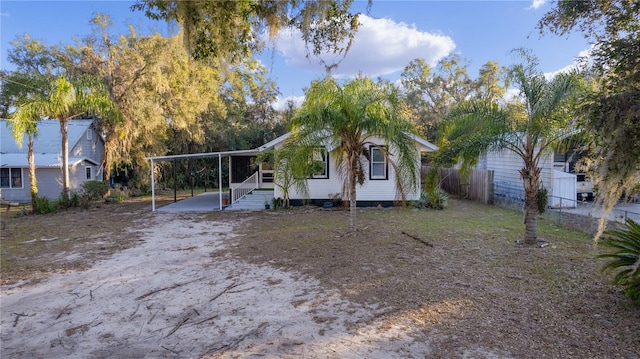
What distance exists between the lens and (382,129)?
26.2 ft

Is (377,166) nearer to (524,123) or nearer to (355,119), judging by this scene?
(355,119)

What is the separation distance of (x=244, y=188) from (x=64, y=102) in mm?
7484

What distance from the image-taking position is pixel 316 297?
4.84 m

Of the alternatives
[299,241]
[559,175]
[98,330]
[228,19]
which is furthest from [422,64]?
[98,330]

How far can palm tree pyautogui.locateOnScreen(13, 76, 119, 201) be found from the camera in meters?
12.4

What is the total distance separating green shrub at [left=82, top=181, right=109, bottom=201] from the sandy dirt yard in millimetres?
11285

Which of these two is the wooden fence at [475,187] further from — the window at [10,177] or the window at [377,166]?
the window at [10,177]

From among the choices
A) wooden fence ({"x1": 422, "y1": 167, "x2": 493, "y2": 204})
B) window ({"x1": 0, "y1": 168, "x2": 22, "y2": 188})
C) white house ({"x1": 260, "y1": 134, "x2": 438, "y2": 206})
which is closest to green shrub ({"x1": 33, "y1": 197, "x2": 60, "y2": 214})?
window ({"x1": 0, "y1": 168, "x2": 22, "y2": 188})

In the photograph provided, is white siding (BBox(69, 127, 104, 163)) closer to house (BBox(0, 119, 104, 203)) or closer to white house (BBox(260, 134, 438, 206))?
house (BBox(0, 119, 104, 203))

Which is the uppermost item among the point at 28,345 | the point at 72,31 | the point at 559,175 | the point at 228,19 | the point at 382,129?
the point at 72,31

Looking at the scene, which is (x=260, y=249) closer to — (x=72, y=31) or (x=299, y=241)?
(x=299, y=241)

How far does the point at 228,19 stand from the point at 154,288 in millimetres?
4083

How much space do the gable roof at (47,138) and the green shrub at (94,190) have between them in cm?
455

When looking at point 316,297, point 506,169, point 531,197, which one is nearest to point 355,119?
point 531,197
